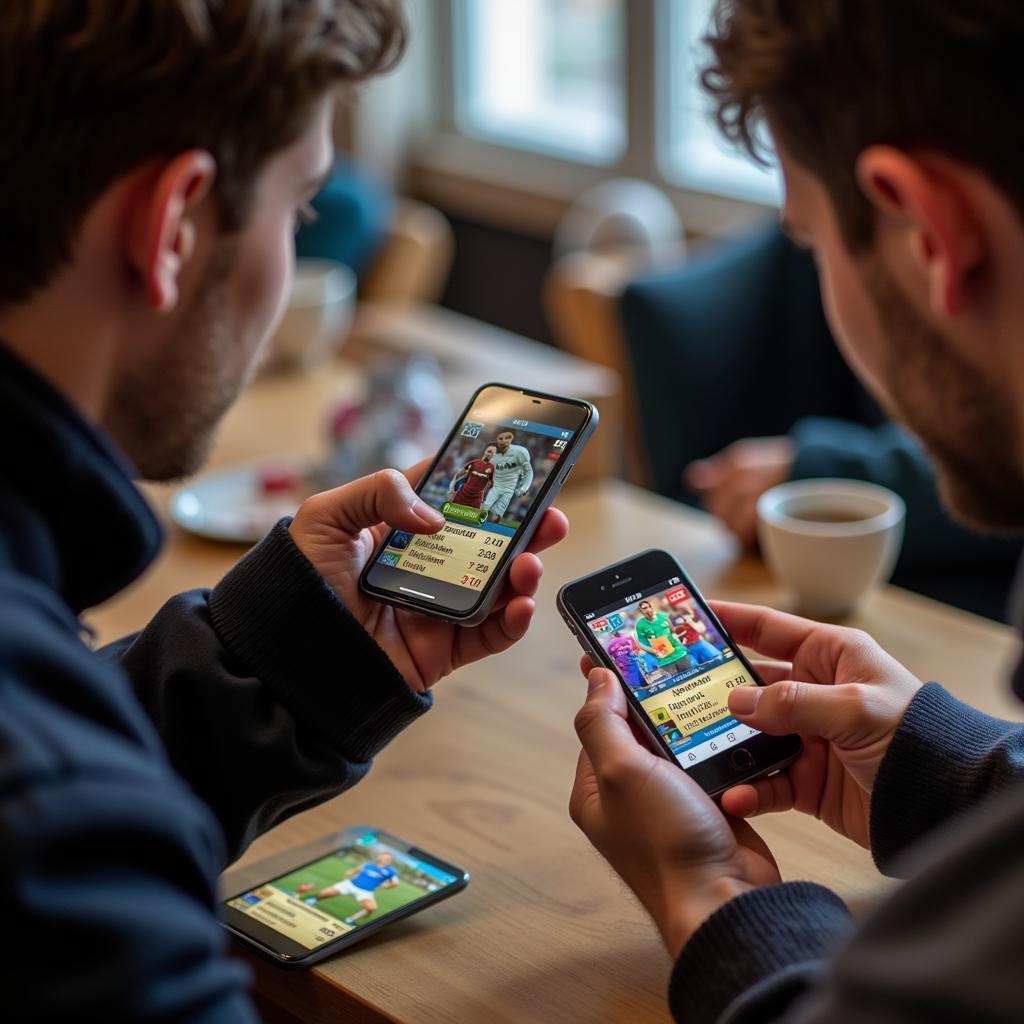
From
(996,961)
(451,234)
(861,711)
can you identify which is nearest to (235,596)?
(861,711)

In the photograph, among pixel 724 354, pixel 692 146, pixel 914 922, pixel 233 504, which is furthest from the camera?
pixel 692 146

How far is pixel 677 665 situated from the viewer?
3.23 ft

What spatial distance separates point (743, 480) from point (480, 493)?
2.12 ft

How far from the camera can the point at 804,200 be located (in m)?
0.83

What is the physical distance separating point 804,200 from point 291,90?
30 cm


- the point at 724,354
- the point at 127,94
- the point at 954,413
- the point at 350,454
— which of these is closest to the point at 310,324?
the point at 350,454

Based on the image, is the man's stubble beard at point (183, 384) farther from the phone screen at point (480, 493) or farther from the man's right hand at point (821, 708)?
the man's right hand at point (821, 708)

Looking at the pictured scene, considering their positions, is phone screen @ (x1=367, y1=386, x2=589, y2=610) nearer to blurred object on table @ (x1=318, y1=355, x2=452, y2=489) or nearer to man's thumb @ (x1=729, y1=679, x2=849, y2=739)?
man's thumb @ (x1=729, y1=679, x2=849, y2=739)

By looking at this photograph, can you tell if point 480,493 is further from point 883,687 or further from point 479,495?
point 883,687

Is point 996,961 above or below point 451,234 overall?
above

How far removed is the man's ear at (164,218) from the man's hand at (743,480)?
79cm

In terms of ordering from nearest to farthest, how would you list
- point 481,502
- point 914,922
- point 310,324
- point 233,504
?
1. point 914,922
2. point 481,502
3. point 233,504
4. point 310,324

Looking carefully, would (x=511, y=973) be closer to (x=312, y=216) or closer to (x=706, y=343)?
(x=312, y=216)

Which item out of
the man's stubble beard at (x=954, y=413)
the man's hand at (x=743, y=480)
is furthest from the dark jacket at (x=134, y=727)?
the man's hand at (x=743, y=480)
